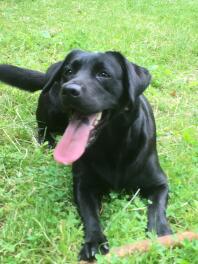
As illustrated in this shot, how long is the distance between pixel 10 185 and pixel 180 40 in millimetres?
4288

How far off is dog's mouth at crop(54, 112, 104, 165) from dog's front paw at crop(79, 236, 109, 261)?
457mm

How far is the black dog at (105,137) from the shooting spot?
284 cm

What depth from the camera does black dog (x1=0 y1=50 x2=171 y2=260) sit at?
9.30ft

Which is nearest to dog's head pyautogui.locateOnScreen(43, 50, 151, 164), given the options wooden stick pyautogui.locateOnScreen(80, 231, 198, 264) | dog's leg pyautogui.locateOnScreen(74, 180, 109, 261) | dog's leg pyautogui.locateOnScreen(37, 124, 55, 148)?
dog's leg pyautogui.locateOnScreen(74, 180, 109, 261)

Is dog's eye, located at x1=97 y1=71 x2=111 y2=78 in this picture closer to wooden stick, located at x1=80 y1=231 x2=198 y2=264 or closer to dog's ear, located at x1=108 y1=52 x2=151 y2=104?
dog's ear, located at x1=108 y1=52 x2=151 y2=104

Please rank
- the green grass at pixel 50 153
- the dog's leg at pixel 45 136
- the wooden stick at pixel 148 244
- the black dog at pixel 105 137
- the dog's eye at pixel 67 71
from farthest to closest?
the dog's leg at pixel 45 136 < the dog's eye at pixel 67 71 < the black dog at pixel 105 137 < the green grass at pixel 50 153 < the wooden stick at pixel 148 244

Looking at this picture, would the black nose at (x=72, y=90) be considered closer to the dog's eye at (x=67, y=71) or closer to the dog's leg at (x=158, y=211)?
the dog's eye at (x=67, y=71)

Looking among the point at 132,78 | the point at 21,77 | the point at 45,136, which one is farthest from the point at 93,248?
the point at 21,77

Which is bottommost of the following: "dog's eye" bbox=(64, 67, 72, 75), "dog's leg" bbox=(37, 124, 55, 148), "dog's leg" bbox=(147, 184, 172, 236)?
"dog's leg" bbox=(37, 124, 55, 148)

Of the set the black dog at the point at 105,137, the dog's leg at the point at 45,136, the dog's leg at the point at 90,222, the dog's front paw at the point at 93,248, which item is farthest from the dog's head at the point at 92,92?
the dog's leg at the point at 45,136

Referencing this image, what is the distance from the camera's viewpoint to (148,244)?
2607 mm

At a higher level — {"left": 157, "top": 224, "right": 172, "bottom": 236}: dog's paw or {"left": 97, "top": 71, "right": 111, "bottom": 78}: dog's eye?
{"left": 97, "top": 71, "right": 111, "bottom": 78}: dog's eye

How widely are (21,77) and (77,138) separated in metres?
1.50

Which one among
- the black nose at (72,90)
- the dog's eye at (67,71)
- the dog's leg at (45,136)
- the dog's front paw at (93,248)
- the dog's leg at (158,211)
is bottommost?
the dog's leg at (45,136)
